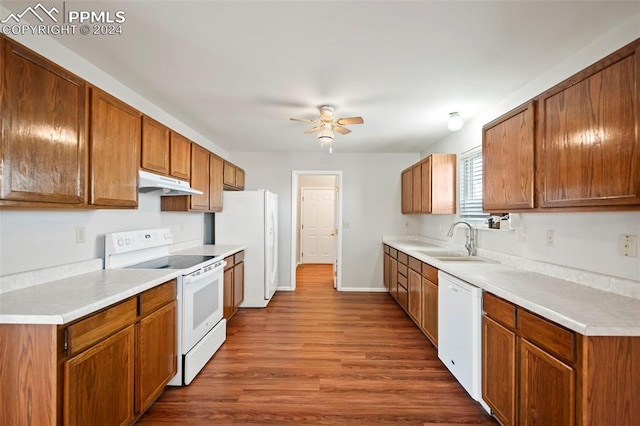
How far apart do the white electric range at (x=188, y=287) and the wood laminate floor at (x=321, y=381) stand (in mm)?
158

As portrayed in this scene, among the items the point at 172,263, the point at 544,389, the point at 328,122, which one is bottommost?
the point at 544,389

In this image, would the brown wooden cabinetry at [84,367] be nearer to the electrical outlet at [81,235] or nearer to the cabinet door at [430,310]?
the electrical outlet at [81,235]

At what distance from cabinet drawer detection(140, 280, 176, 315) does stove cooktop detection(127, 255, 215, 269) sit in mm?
259

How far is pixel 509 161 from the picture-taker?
2039 millimetres

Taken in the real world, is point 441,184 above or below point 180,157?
below

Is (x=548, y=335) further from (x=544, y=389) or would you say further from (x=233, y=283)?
(x=233, y=283)

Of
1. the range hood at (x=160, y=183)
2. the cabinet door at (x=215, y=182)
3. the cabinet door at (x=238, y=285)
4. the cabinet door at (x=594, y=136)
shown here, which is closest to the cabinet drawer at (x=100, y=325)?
the range hood at (x=160, y=183)

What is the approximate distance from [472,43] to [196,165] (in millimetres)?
2761

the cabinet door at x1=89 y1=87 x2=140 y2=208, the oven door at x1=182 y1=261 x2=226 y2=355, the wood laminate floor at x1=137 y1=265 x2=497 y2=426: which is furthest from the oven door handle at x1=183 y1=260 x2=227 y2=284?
the wood laminate floor at x1=137 y1=265 x2=497 y2=426

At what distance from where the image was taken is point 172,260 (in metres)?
2.75

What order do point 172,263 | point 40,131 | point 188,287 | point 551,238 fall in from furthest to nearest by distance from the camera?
point 172,263
point 188,287
point 551,238
point 40,131

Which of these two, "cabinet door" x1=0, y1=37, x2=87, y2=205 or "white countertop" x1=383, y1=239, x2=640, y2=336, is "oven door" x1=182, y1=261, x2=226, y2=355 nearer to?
"cabinet door" x1=0, y1=37, x2=87, y2=205

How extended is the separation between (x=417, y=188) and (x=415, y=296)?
1.55 m

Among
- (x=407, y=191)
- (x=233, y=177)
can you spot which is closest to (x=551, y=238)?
(x=407, y=191)
